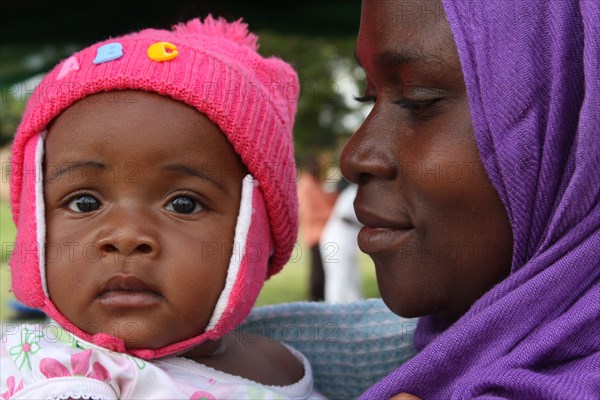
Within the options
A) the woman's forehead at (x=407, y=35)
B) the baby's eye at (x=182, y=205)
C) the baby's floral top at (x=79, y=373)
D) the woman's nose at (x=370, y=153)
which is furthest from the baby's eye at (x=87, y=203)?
the woman's forehead at (x=407, y=35)

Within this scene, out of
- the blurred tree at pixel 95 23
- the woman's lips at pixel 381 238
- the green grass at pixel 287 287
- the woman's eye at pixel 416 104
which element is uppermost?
the woman's eye at pixel 416 104

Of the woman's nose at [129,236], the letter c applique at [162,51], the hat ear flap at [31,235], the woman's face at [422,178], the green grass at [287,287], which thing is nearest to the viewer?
the woman's face at [422,178]

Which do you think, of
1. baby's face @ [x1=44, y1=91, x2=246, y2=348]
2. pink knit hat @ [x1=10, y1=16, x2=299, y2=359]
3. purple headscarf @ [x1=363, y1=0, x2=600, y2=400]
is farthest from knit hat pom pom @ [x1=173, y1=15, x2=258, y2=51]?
purple headscarf @ [x1=363, y1=0, x2=600, y2=400]

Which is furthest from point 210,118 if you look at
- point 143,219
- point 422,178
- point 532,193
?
point 532,193

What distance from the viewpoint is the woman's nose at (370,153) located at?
65.7 inches

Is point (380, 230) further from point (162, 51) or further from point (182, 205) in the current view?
point (162, 51)

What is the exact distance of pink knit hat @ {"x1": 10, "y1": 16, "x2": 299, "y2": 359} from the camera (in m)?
1.88

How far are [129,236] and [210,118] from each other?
0.37 meters

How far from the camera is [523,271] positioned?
1.46 metres

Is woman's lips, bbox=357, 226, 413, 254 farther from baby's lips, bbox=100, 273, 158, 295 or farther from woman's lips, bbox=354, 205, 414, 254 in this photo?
baby's lips, bbox=100, 273, 158, 295

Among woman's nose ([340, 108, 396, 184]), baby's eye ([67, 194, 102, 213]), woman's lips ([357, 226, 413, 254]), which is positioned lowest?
woman's lips ([357, 226, 413, 254])

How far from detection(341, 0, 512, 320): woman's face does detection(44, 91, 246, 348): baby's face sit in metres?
0.36

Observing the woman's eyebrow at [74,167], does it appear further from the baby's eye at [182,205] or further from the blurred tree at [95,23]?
the blurred tree at [95,23]

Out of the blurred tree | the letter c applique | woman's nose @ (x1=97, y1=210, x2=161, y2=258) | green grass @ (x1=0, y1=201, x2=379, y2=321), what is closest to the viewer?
woman's nose @ (x1=97, y1=210, x2=161, y2=258)
